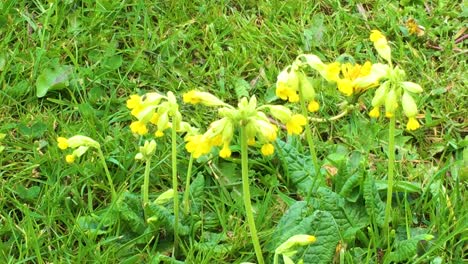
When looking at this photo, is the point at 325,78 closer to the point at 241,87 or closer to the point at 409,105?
the point at 409,105

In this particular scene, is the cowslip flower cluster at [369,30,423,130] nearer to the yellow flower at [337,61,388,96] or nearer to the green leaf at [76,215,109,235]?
the yellow flower at [337,61,388,96]

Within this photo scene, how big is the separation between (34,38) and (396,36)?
149 centimetres

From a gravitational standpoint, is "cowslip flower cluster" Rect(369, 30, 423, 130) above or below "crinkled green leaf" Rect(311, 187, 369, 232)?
above

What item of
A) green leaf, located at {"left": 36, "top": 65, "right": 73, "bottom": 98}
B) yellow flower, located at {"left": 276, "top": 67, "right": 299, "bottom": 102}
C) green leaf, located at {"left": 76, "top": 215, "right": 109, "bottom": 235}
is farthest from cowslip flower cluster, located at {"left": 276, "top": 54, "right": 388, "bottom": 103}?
green leaf, located at {"left": 36, "top": 65, "right": 73, "bottom": 98}

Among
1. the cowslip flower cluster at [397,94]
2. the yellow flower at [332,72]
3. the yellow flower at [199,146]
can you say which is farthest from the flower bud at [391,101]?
the yellow flower at [199,146]

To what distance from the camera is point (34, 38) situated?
3232 mm

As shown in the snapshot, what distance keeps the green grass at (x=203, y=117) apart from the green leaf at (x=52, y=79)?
25 millimetres

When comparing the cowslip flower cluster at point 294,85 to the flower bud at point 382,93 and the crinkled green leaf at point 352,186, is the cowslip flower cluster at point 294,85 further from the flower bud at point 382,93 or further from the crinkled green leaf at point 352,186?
the crinkled green leaf at point 352,186

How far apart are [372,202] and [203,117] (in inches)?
31.8

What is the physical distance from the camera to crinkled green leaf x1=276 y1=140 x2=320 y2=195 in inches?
99.3

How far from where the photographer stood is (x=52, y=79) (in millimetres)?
3016

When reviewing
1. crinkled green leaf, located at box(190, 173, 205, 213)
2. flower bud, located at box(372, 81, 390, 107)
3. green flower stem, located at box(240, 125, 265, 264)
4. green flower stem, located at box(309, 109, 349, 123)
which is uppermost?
flower bud, located at box(372, 81, 390, 107)

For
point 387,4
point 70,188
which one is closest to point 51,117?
point 70,188

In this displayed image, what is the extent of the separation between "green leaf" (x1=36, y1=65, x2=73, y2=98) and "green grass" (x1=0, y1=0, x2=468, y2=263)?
0.03 metres
